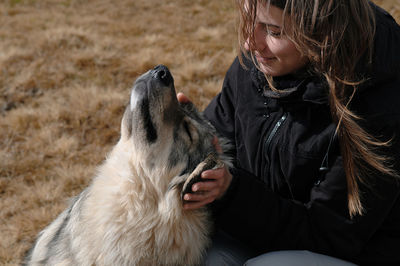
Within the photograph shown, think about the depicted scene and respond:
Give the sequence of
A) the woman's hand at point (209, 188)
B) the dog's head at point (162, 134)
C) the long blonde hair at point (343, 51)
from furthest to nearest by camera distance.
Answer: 1. the dog's head at point (162, 134)
2. the woman's hand at point (209, 188)
3. the long blonde hair at point (343, 51)

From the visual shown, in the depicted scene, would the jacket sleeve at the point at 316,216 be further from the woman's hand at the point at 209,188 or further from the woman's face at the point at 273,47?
the woman's face at the point at 273,47

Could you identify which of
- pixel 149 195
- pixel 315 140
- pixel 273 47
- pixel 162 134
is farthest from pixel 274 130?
pixel 149 195

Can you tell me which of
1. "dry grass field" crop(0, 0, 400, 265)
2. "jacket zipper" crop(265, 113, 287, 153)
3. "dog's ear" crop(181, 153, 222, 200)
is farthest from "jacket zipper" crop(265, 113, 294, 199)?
"dry grass field" crop(0, 0, 400, 265)

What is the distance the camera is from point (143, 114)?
2059 mm

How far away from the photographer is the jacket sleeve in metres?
1.87

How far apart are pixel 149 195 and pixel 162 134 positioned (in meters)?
0.35

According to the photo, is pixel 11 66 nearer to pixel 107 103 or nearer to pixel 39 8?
pixel 107 103

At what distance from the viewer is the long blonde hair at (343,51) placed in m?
1.71

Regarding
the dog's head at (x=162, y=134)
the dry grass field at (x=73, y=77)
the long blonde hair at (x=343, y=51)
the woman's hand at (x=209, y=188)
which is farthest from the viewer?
the dry grass field at (x=73, y=77)

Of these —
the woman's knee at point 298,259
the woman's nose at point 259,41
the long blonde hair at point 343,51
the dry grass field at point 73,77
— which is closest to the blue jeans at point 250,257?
the woman's knee at point 298,259

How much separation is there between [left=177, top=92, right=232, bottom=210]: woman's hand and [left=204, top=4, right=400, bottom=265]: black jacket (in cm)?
6

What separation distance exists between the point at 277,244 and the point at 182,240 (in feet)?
1.85

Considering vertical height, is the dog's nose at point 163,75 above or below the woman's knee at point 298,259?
above

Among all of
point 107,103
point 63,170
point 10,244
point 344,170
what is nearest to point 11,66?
point 107,103
